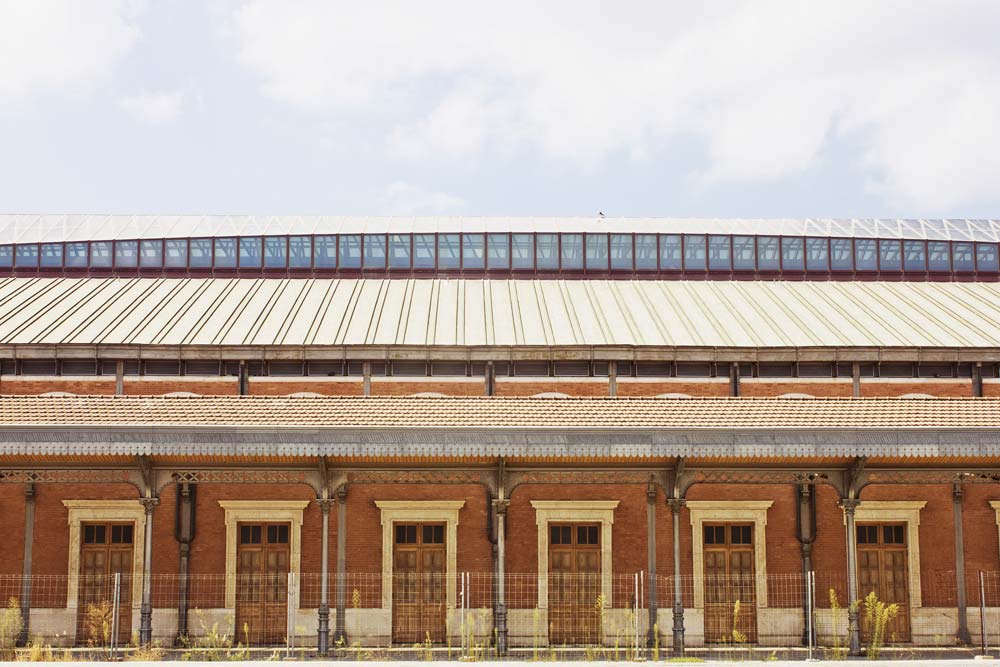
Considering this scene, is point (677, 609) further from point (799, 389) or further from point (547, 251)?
point (547, 251)

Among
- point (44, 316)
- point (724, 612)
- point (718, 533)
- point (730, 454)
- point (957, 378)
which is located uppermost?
point (44, 316)

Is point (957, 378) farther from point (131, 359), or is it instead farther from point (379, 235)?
point (131, 359)

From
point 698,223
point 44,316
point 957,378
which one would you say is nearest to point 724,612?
point 957,378

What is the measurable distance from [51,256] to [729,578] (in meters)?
22.0

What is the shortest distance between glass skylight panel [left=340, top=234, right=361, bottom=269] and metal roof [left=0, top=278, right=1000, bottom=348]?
1430 millimetres

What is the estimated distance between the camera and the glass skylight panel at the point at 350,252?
31.2 metres

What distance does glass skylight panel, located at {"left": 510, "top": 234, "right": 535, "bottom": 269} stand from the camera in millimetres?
31328

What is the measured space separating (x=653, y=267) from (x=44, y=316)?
17296mm

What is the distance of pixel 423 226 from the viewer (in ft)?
108

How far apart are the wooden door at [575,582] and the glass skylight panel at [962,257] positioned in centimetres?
1693

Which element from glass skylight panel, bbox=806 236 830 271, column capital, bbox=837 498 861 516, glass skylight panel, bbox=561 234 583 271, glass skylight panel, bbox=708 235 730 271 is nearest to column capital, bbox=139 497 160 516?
column capital, bbox=837 498 861 516

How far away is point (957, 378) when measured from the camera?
78.1ft

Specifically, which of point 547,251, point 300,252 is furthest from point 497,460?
point 300,252

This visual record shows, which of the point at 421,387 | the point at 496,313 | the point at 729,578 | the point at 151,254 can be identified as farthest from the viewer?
the point at 151,254
